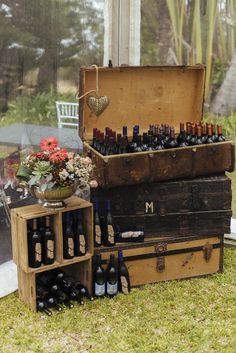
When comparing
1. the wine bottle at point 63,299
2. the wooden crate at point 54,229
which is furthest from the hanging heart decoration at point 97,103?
the wine bottle at point 63,299

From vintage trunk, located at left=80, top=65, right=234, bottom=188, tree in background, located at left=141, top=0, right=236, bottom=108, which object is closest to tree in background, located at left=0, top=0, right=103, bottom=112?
vintage trunk, located at left=80, top=65, right=234, bottom=188

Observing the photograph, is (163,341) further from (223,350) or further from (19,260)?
(19,260)

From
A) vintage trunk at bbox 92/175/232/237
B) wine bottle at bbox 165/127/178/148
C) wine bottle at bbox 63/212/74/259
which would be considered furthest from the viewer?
wine bottle at bbox 165/127/178/148

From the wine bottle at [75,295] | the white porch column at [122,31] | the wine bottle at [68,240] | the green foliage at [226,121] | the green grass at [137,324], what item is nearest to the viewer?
the green grass at [137,324]

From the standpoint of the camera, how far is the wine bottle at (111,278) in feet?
12.2

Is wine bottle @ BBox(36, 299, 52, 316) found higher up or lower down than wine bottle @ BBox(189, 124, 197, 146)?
lower down

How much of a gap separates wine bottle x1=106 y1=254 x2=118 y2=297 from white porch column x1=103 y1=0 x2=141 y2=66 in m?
1.77

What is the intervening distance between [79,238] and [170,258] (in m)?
0.76

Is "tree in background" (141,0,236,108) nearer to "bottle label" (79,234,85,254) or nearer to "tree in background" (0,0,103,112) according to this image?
"tree in background" (0,0,103,112)

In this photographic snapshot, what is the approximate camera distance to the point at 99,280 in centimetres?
371

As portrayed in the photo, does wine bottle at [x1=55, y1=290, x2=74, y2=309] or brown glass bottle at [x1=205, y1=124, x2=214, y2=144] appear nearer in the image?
wine bottle at [x1=55, y1=290, x2=74, y2=309]

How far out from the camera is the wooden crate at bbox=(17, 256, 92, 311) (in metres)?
3.53

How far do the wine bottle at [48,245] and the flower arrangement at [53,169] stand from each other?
278 millimetres

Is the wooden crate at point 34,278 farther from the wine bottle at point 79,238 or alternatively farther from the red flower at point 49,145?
the red flower at point 49,145
